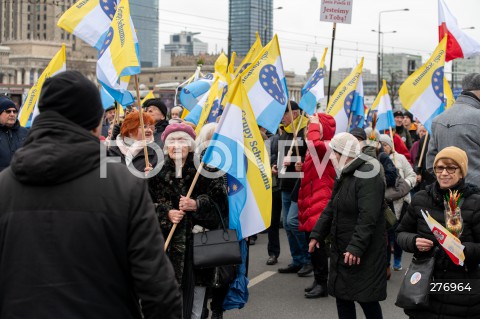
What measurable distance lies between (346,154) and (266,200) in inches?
29.5

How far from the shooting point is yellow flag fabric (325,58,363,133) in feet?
33.4

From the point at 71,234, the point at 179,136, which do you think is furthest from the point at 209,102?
the point at 71,234

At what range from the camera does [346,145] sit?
577 cm

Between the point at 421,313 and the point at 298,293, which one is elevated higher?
the point at 421,313

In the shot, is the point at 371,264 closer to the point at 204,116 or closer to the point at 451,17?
the point at 204,116

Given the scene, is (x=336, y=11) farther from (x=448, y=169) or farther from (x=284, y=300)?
(x=448, y=169)

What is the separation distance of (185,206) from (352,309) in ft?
4.91

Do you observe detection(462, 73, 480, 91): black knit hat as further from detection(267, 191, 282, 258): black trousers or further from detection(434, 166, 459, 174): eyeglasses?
detection(267, 191, 282, 258): black trousers

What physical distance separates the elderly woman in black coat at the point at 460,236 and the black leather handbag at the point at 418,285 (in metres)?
0.06

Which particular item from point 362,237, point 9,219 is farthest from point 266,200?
point 9,219

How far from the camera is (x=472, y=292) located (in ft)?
14.2

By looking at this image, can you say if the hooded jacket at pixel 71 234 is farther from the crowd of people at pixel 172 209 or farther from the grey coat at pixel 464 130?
the grey coat at pixel 464 130

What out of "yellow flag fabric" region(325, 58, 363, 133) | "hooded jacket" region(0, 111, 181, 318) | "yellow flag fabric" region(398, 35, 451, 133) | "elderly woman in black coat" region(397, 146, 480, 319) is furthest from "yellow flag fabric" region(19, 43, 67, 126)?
"hooded jacket" region(0, 111, 181, 318)

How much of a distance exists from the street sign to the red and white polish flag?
61.5 inches
